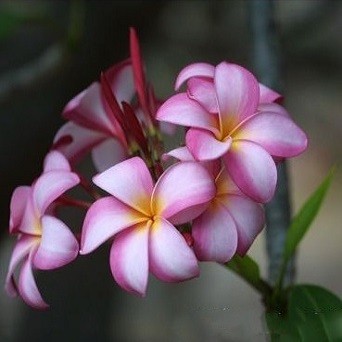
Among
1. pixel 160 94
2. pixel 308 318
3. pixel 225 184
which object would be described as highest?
pixel 225 184

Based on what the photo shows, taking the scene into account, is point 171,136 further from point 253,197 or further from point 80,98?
point 253,197

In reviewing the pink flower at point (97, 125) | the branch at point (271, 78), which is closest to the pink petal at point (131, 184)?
the pink flower at point (97, 125)

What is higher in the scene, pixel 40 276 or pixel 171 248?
pixel 171 248

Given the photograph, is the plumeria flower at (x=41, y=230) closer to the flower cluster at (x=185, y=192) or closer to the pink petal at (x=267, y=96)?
the flower cluster at (x=185, y=192)


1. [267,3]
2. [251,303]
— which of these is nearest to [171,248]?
[251,303]

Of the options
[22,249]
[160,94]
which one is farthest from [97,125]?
[160,94]

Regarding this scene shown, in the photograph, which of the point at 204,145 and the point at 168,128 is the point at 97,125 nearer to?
the point at 168,128
